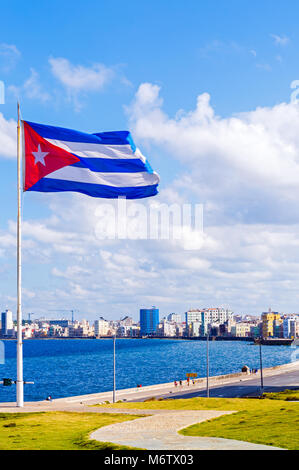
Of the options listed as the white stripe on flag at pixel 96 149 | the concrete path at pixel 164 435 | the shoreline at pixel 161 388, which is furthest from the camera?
the shoreline at pixel 161 388

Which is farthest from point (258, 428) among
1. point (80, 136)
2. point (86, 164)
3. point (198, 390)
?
point (198, 390)

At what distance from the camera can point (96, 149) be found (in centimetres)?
2730

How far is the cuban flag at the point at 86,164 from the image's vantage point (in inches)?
1065

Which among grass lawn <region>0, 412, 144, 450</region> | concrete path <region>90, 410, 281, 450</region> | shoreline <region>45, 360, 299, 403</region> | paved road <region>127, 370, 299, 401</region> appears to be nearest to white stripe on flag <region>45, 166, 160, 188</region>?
concrete path <region>90, 410, 281, 450</region>

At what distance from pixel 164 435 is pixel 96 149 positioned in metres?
14.0

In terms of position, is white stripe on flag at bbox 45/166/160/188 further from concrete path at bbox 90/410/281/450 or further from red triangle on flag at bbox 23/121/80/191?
concrete path at bbox 90/410/281/450

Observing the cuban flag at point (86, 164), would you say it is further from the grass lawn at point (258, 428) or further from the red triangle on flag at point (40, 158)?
the grass lawn at point (258, 428)

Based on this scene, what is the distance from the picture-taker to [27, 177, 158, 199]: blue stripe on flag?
1064 inches

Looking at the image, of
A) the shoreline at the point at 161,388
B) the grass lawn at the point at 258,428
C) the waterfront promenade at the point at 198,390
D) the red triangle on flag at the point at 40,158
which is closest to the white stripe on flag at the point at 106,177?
the red triangle on flag at the point at 40,158

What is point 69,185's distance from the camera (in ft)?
89.1

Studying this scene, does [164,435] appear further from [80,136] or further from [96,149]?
[80,136]

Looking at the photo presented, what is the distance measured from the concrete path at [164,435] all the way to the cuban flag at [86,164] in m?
11.1

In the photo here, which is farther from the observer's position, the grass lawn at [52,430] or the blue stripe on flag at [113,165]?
the blue stripe on flag at [113,165]
